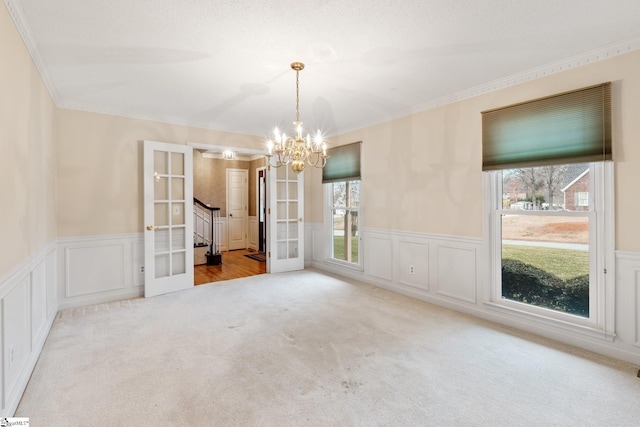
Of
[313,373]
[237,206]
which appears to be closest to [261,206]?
[237,206]

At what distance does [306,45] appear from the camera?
8.04 ft

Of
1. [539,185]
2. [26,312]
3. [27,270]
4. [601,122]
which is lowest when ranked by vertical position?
[26,312]

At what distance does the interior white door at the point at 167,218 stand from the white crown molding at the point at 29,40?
1.21 metres

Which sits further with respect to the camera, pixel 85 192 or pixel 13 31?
pixel 85 192

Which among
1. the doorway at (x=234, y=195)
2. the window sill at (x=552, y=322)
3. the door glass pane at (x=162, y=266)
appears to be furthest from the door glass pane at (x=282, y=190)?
the window sill at (x=552, y=322)

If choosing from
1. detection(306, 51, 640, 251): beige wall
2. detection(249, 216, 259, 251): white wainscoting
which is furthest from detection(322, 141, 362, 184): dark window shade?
detection(249, 216, 259, 251): white wainscoting

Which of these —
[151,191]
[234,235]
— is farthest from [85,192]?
[234,235]

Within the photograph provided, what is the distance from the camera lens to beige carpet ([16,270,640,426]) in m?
1.83

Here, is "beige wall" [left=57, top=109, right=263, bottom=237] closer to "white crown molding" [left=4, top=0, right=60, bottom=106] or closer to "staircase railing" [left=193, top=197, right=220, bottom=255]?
"white crown molding" [left=4, top=0, right=60, bottom=106]

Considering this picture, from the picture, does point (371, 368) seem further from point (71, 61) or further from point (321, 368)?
point (71, 61)

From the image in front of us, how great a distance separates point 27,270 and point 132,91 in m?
2.14

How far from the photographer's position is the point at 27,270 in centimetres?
225

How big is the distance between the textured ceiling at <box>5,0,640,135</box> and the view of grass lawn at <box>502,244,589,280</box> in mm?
1719

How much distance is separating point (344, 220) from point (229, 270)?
2.41 metres
